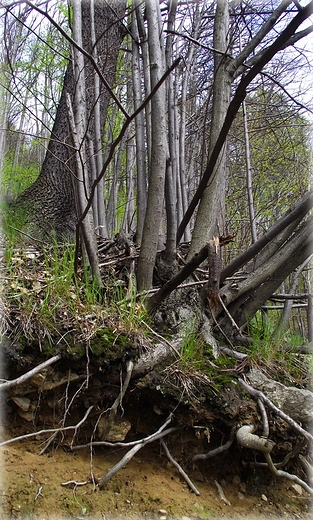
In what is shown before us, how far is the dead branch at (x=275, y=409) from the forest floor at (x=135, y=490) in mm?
288

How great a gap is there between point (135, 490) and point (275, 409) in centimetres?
66

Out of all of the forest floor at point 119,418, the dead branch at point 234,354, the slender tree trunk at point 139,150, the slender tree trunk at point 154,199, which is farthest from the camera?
the slender tree trunk at point 139,150

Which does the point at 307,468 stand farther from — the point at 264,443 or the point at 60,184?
the point at 60,184

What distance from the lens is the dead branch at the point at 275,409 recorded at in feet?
4.69

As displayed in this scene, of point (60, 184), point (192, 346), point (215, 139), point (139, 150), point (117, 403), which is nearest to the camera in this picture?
point (117, 403)

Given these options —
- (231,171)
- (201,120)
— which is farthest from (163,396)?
(231,171)

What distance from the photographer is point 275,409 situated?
148 centimetres

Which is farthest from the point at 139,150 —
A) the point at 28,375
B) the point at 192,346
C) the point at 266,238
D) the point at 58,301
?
the point at 28,375

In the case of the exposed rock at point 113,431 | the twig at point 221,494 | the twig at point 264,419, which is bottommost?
the twig at point 221,494

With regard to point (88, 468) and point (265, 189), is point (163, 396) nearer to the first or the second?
point (88, 468)

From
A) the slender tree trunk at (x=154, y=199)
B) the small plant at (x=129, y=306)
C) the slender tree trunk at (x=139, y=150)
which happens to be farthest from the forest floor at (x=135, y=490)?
the slender tree trunk at (x=139, y=150)

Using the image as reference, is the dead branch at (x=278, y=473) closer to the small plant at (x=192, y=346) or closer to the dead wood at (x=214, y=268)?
the small plant at (x=192, y=346)

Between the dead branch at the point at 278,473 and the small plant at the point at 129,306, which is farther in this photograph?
the small plant at the point at 129,306

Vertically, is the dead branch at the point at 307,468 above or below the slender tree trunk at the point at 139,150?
below
